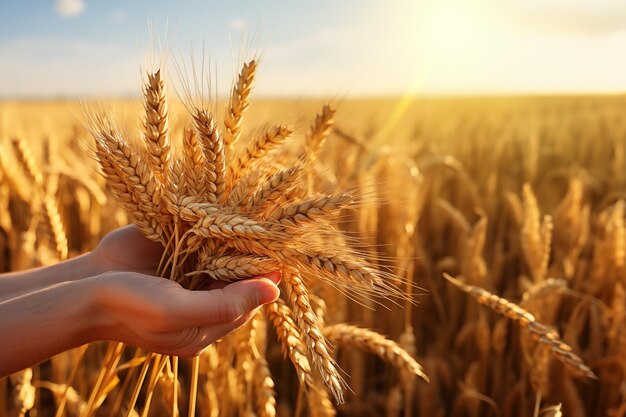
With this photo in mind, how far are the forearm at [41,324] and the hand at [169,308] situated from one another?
0.11 ft

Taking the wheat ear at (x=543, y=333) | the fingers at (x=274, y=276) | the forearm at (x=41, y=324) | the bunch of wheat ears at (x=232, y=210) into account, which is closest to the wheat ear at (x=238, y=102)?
the bunch of wheat ears at (x=232, y=210)

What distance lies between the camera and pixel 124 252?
4.98 ft

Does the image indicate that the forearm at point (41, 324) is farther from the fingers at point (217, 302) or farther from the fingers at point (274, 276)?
the fingers at point (274, 276)

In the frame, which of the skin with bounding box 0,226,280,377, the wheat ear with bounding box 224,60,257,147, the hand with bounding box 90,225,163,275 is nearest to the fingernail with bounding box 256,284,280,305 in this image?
the skin with bounding box 0,226,280,377

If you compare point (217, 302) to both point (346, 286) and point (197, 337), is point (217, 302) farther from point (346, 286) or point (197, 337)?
point (346, 286)

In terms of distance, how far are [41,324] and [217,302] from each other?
0.39 metres

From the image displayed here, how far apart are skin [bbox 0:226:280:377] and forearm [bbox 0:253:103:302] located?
0.32 metres

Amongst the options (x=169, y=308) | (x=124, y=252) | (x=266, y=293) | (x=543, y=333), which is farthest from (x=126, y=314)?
(x=543, y=333)

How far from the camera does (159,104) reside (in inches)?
43.9

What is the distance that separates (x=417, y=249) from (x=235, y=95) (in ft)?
6.85

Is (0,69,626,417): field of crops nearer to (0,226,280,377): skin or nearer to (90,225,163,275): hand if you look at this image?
(0,226,280,377): skin

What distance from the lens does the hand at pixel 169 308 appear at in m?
1.06

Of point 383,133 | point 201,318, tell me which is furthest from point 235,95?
point 383,133

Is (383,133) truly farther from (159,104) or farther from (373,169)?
(159,104)
